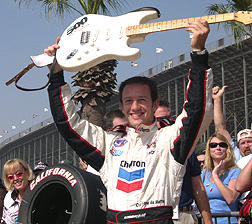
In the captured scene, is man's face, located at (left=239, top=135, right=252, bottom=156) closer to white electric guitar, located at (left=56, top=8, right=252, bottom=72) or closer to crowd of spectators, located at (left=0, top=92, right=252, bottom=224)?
crowd of spectators, located at (left=0, top=92, right=252, bottom=224)

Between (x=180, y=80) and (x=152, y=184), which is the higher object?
(x=180, y=80)

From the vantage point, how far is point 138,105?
3.00 meters

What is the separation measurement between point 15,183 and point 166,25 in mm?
3264

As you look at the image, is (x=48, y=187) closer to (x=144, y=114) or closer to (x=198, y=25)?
(x=144, y=114)

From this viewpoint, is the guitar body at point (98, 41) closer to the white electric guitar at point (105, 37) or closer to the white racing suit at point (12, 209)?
the white electric guitar at point (105, 37)

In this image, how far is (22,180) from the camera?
5.45 m

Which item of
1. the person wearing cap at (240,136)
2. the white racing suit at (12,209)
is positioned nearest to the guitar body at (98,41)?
the person wearing cap at (240,136)

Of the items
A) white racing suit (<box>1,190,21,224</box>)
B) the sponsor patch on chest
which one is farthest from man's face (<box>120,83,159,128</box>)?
white racing suit (<box>1,190,21,224</box>)

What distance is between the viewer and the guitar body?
10.1 feet

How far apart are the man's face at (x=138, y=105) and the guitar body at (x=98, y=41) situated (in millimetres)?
210

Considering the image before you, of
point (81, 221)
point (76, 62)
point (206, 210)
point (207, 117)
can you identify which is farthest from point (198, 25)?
point (81, 221)

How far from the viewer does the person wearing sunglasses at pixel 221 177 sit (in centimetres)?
454

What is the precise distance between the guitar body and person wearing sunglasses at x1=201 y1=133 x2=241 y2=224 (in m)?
2.07

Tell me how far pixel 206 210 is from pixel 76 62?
138cm
